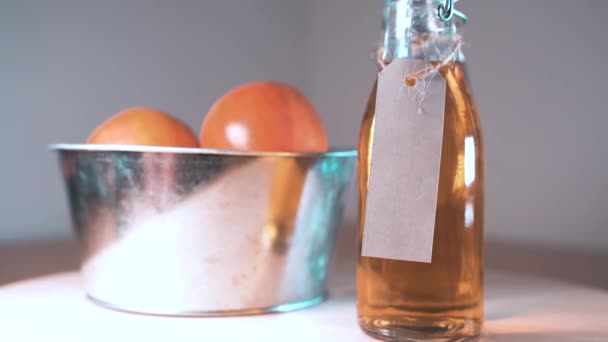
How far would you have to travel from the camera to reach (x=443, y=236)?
1.38 ft

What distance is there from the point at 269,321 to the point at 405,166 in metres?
0.15

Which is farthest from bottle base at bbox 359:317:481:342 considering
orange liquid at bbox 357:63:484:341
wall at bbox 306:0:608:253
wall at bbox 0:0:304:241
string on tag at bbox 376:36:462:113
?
wall at bbox 0:0:304:241

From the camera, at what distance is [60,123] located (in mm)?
902

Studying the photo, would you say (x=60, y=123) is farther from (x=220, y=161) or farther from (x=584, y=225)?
(x=584, y=225)

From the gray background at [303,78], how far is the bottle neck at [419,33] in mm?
359

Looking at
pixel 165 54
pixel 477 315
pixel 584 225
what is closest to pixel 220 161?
pixel 477 315

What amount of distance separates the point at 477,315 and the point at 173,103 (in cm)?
67

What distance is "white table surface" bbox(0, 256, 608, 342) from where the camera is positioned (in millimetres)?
434

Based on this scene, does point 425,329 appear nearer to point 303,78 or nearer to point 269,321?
point 269,321

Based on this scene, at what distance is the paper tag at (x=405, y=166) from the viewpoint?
15.7 inches

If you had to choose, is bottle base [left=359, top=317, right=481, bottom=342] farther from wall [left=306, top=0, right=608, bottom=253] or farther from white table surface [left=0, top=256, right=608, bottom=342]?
wall [left=306, top=0, right=608, bottom=253]

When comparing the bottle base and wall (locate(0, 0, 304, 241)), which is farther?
wall (locate(0, 0, 304, 241))

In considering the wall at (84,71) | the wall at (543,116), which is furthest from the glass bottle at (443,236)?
the wall at (84,71)

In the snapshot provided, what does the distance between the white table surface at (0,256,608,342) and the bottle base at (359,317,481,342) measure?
0.04 feet
